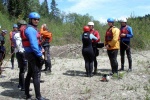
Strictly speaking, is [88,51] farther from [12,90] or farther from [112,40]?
[12,90]

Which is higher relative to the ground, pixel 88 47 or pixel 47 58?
pixel 88 47

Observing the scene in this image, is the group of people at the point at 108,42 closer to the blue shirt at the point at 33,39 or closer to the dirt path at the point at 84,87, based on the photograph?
the dirt path at the point at 84,87

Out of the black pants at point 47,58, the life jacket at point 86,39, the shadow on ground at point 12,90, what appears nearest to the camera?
the shadow on ground at point 12,90

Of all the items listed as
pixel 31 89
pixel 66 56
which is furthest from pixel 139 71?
pixel 66 56

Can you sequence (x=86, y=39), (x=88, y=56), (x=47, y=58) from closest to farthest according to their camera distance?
(x=86, y=39) < (x=88, y=56) < (x=47, y=58)

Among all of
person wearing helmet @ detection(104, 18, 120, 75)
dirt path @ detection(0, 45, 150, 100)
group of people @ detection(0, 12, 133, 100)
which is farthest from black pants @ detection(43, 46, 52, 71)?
person wearing helmet @ detection(104, 18, 120, 75)

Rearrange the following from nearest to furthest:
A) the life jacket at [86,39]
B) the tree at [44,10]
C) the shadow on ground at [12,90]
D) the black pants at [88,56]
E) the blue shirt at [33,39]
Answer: the blue shirt at [33,39] → the shadow on ground at [12,90] → the life jacket at [86,39] → the black pants at [88,56] → the tree at [44,10]

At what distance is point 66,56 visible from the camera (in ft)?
56.2

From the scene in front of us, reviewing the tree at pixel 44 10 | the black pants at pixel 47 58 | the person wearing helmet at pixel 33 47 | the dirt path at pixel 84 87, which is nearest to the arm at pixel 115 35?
the dirt path at pixel 84 87

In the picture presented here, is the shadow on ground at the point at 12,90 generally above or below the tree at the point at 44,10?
below

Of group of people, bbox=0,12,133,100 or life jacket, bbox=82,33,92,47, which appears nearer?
group of people, bbox=0,12,133,100

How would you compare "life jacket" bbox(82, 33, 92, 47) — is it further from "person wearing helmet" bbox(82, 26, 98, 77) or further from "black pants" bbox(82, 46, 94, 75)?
"black pants" bbox(82, 46, 94, 75)

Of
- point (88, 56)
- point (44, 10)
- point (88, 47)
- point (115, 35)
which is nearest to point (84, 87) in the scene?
point (88, 56)

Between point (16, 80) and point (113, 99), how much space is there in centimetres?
379
